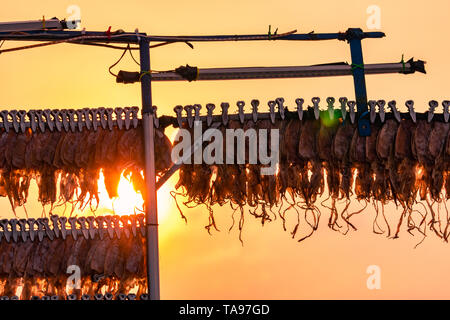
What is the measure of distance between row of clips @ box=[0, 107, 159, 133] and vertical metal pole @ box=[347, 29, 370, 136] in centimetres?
178

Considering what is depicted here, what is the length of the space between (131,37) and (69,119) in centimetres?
93

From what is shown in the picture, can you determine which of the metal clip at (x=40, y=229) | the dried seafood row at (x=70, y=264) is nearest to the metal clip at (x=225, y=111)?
the dried seafood row at (x=70, y=264)

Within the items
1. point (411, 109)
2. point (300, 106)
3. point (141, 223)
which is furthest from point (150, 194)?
point (411, 109)

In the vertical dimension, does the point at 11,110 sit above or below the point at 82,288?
above

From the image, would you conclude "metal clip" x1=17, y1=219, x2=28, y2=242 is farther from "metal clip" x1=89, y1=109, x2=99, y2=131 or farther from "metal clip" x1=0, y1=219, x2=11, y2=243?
"metal clip" x1=89, y1=109, x2=99, y2=131

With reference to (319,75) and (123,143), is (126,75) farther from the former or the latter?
(319,75)

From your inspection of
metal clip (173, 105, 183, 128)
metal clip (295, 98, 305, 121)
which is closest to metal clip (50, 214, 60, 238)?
metal clip (173, 105, 183, 128)

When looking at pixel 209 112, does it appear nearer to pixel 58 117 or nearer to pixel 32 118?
pixel 58 117

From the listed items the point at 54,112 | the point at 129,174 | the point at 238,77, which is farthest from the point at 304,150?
the point at 54,112

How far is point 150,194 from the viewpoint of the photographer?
882 centimetres

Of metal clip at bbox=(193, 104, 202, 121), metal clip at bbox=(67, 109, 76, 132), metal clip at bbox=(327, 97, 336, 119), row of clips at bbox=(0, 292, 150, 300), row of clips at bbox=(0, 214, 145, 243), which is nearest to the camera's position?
row of clips at bbox=(0, 292, 150, 300)

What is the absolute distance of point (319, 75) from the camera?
896 cm
